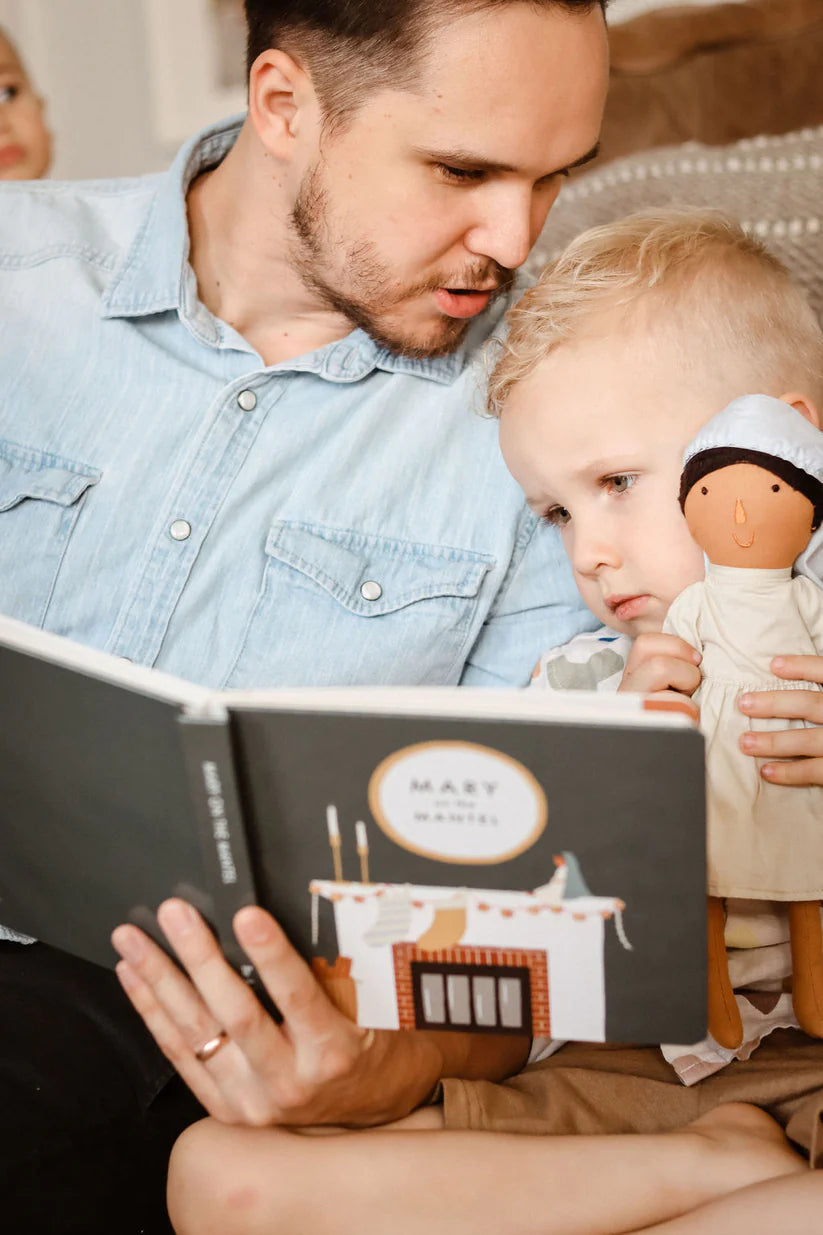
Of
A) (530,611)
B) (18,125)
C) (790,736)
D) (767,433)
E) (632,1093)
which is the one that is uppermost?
(18,125)

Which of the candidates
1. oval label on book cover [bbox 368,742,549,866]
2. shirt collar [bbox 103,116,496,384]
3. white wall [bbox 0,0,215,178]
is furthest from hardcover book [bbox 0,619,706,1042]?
white wall [bbox 0,0,215,178]

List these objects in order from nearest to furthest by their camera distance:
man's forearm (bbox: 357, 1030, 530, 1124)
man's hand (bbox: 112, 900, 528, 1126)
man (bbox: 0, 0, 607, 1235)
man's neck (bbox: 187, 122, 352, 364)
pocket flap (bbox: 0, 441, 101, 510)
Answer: man's hand (bbox: 112, 900, 528, 1126) < man's forearm (bbox: 357, 1030, 530, 1124) < man (bbox: 0, 0, 607, 1235) < pocket flap (bbox: 0, 441, 101, 510) < man's neck (bbox: 187, 122, 352, 364)

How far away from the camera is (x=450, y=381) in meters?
1.36

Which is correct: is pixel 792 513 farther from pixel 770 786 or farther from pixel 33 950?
pixel 33 950

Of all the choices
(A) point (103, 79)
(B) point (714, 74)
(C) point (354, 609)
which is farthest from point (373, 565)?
(A) point (103, 79)

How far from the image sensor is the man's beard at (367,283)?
1295 mm

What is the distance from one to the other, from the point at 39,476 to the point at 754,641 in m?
0.81

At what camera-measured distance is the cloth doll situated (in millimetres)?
921

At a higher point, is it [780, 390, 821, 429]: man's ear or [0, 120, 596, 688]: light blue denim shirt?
[780, 390, 821, 429]: man's ear

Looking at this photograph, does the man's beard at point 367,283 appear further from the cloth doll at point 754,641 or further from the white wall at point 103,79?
the white wall at point 103,79

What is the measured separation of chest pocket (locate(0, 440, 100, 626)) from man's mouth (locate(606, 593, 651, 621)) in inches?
23.6

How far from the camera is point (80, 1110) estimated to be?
1021 mm

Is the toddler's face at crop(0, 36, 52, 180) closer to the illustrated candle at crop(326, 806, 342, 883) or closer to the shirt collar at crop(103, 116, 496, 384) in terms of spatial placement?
the shirt collar at crop(103, 116, 496, 384)

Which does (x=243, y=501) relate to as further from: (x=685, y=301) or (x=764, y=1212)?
(x=764, y=1212)
